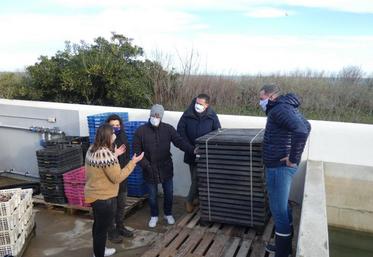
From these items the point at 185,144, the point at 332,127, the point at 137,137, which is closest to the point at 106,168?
the point at 137,137

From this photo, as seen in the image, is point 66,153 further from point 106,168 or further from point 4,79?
point 4,79

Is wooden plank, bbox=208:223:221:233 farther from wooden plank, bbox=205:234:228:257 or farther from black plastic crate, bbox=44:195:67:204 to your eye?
black plastic crate, bbox=44:195:67:204

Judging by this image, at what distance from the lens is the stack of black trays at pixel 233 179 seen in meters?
4.26

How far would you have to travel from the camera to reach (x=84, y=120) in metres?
6.78

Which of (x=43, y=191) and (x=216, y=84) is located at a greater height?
(x=216, y=84)

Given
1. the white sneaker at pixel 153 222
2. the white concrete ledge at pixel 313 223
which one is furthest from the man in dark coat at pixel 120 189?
the white concrete ledge at pixel 313 223

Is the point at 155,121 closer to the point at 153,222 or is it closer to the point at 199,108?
the point at 199,108

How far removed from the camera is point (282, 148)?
347cm

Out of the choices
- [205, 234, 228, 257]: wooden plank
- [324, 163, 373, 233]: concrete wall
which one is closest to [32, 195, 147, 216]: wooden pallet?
[205, 234, 228, 257]: wooden plank

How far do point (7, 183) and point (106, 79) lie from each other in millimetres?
4447

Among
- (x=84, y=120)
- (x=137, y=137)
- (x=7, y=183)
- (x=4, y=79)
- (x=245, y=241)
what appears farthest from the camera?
(x=4, y=79)

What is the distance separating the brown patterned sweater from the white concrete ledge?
1781mm

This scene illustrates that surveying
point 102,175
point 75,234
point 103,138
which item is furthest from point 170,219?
point 103,138

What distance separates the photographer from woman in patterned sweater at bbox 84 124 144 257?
3494 mm
